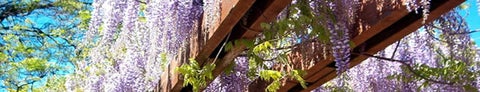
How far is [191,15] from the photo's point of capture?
291 centimetres

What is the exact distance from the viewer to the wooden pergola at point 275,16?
242 centimetres

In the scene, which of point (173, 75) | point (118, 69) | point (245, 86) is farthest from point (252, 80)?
point (118, 69)

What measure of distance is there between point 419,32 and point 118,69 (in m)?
1.56

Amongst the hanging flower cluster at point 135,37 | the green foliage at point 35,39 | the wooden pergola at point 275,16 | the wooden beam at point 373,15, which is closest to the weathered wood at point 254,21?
the wooden pergola at point 275,16

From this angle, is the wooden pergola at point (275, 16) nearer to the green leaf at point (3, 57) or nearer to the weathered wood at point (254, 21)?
the weathered wood at point (254, 21)

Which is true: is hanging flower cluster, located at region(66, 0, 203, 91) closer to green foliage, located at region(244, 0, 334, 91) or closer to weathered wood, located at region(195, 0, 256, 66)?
weathered wood, located at region(195, 0, 256, 66)

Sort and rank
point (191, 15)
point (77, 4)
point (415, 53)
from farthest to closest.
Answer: point (77, 4) → point (415, 53) → point (191, 15)

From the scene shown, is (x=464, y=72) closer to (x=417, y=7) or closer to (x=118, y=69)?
(x=417, y=7)

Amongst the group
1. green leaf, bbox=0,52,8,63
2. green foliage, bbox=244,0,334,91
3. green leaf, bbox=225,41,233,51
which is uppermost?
green foliage, bbox=244,0,334,91

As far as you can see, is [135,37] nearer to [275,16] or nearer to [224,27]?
[224,27]

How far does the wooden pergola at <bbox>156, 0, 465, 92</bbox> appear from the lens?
2.42 metres

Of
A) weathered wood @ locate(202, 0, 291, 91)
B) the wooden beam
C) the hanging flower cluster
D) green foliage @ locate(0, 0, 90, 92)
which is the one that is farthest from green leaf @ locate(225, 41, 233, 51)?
green foliage @ locate(0, 0, 90, 92)

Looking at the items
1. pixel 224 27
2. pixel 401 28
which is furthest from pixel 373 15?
pixel 224 27

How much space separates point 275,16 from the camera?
249 centimetres
